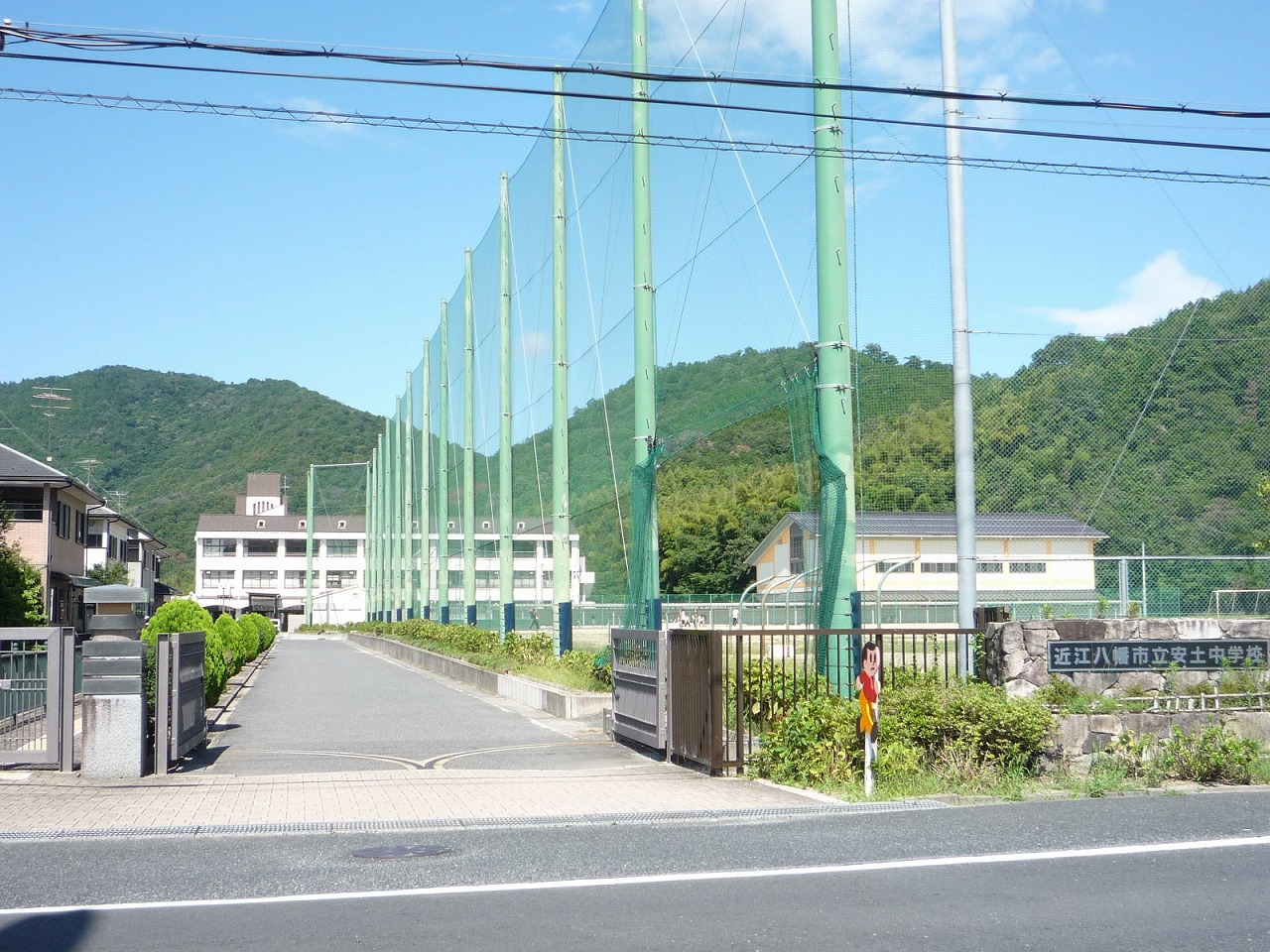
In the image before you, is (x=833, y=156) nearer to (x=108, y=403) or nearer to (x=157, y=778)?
(x=157, y=778)

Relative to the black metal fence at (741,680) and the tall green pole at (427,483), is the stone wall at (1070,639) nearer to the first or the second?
the black metal fence at (741,680)

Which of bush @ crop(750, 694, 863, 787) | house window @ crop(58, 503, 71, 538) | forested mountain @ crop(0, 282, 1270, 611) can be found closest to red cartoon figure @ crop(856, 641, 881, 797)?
bush @ crop(750, 694, 863, 787)

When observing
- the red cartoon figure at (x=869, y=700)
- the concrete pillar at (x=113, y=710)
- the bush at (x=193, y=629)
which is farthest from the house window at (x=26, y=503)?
the red cartoon figure at (x=869, y=700)

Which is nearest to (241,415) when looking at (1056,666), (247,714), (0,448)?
(0,448)

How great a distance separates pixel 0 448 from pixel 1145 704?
4130 cm

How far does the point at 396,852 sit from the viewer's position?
8.48 metres

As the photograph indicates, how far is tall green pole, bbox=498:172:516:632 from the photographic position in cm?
3234

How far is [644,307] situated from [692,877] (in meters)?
14.1

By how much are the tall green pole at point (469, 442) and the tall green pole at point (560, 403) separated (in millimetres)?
10866

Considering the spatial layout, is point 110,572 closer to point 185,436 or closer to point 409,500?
point 409,500

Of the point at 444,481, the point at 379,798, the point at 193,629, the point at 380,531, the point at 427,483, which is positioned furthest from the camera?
the point at 380,531

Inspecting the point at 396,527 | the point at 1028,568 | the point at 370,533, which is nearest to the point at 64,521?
the point at 396,527

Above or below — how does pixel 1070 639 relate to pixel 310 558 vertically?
below

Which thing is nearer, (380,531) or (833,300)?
(833,300)
